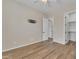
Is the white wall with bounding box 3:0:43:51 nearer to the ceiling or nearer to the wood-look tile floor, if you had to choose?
the ceiling

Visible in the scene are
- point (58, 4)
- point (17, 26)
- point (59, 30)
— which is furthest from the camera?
point (59, 30)

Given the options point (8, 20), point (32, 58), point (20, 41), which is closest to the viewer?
point (32, 58)

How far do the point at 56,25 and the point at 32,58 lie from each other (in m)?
4.21

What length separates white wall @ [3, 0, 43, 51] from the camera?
4.02m

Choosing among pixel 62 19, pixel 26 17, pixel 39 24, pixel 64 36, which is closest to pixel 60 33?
pixel 64 36

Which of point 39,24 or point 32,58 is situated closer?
point 32,58

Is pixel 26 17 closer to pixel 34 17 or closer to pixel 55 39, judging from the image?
pixel 34 17

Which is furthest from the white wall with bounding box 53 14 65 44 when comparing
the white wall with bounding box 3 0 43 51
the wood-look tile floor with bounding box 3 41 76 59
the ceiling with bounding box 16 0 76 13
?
the wood-look tile floor with bounding box 3 41 76 59

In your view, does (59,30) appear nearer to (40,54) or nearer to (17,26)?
(17,26)

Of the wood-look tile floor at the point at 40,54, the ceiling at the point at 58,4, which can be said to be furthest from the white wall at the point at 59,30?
the wood-look tile floor at the point at 40,54

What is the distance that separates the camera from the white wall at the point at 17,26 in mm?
4016

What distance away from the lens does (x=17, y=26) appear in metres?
4.64

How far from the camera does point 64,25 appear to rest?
6.12 m

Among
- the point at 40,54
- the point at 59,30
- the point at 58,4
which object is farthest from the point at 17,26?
the point at 59,30
